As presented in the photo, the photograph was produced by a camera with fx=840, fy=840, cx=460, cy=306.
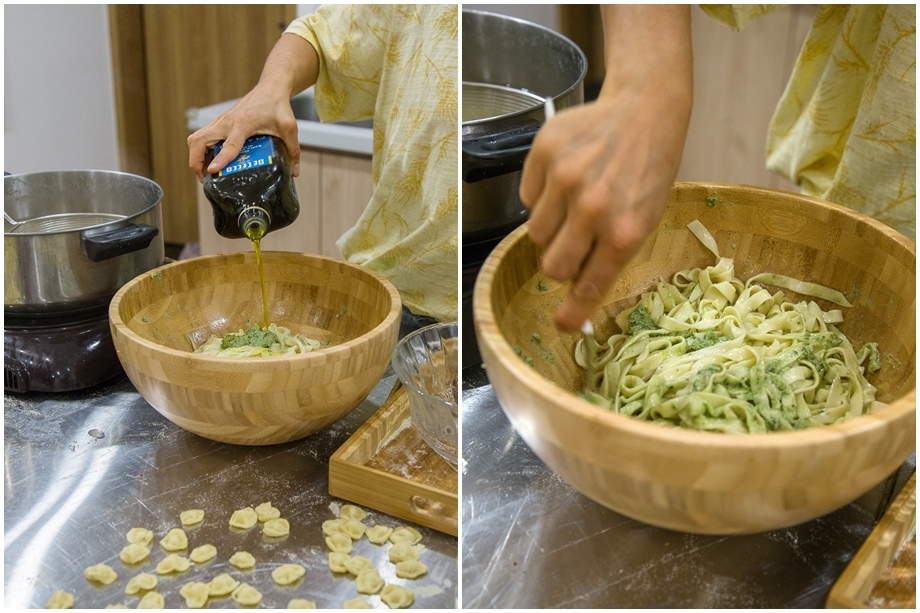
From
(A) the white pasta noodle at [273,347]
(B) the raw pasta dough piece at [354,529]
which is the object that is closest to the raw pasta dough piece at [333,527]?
(B) the raw pasta dough piece at [354,529]

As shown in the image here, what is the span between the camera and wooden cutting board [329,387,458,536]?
2.91 ft

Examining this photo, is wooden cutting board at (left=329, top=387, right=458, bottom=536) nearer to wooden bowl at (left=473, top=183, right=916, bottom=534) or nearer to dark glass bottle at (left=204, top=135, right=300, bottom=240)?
wooden bowl at (left=473, top=183, right=916, bottom=534)

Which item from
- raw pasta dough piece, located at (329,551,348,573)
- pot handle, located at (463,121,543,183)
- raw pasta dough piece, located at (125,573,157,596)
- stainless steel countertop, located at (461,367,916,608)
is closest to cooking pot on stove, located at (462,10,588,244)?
pot handle, located at (463,121,543,183)

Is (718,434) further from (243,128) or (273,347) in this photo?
(243,128)

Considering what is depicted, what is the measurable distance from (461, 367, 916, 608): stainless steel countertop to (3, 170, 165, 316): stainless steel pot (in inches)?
22.9

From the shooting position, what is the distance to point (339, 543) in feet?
2.82

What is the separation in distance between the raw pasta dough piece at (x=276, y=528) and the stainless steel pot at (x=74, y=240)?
0.45 m

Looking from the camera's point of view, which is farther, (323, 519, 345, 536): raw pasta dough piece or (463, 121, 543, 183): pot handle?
(463, 121, 543, 183): pot handle

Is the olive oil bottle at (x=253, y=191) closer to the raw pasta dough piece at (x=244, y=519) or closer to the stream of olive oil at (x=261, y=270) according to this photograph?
the stream of olive oil at (x=261, y=270)

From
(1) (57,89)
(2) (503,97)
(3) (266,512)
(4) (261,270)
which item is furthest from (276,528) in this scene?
(1) (57,89)

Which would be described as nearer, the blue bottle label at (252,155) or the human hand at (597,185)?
the human hand at (597,185)

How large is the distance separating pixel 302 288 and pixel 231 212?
171 mm

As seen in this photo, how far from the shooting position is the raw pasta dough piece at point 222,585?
0.79 m

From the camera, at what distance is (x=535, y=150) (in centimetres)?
64
